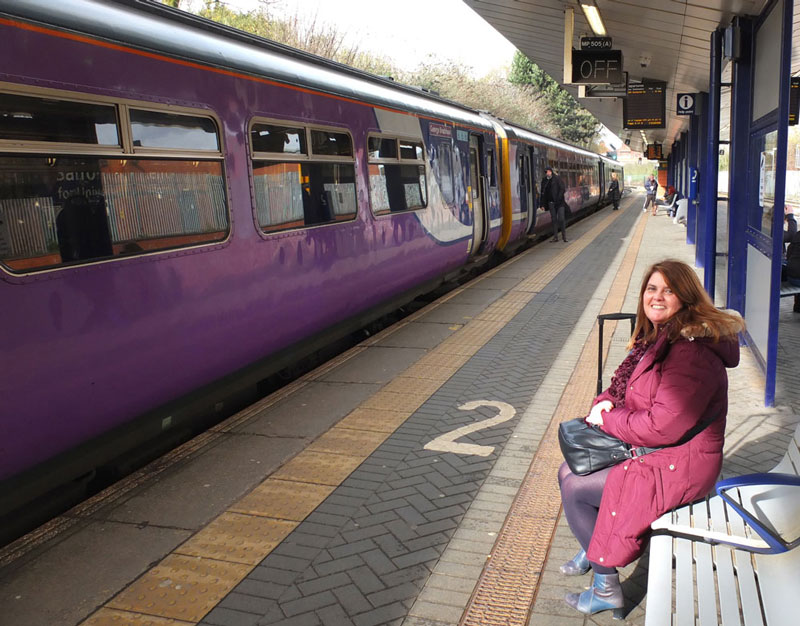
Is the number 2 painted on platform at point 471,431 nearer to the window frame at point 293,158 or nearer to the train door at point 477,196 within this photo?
the window frame at point 293,158

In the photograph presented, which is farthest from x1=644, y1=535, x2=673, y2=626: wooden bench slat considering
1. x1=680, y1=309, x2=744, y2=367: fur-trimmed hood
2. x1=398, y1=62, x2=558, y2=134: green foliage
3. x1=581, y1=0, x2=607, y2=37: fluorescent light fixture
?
x1=398, y1=62, x2=558, y2=134: green foliage

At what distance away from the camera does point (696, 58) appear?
11422 millimetres

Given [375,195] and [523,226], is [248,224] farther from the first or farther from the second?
[523,226]

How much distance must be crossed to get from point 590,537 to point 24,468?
2.76 metres

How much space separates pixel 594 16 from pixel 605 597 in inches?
361

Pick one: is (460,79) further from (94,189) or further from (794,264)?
→ (94,189)

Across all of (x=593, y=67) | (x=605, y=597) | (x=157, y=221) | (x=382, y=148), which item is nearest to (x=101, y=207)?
(x=157, y=221)

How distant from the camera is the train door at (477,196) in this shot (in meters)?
12.5

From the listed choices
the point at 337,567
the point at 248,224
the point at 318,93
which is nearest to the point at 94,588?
the point at 337,567

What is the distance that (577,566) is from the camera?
3.39 meters

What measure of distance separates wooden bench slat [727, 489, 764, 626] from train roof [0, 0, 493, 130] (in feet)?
13.0

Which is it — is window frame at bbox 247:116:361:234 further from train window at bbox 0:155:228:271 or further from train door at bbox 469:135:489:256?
train door at bbox 469:135:489:256

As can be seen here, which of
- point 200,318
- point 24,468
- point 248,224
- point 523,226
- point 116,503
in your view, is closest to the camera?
point 24,468

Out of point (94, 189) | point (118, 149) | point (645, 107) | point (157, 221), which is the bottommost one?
point (157, 221)
